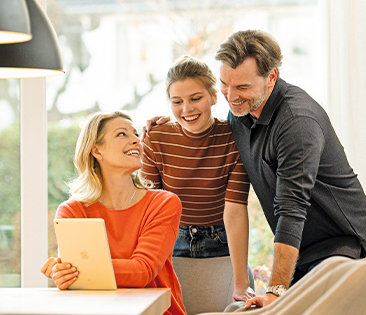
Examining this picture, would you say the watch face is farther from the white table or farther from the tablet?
the tablet

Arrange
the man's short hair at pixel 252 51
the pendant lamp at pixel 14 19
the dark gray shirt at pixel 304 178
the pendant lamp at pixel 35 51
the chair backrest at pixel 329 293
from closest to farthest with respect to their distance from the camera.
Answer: the chair backrest at pixel 329 293 → the pendant lamp at pixel 14 19 → the pendant lamp at pixel 35 51 → the dark gray shirt at pixel 304 178 → the man's short hair at pixel 252 51

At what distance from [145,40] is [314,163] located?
5.43ft

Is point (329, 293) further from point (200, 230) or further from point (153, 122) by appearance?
point (153, 122)

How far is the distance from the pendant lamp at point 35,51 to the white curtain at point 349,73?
1.59 m

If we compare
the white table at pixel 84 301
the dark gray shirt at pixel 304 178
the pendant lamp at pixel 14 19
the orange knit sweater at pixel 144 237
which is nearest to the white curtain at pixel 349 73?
the dark gray shirt at pixel 304 178

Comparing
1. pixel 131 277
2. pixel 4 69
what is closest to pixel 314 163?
pixel 131 277

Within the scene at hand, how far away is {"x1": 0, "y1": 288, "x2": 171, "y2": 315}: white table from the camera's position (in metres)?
1.39

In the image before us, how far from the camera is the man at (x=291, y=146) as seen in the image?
1.77 m

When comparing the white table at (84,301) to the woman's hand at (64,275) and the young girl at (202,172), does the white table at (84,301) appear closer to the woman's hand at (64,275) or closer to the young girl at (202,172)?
the woman's hand at (64,275)

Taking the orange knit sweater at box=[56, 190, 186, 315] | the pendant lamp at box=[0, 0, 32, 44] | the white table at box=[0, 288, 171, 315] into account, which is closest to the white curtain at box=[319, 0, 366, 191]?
the orange knit sweater at box=[56, 190, 186, 315]

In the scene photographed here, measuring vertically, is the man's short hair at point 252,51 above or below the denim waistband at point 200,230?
above

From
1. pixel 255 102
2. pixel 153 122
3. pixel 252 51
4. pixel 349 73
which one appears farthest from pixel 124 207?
pixel 349 73

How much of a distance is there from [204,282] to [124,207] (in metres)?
0.54

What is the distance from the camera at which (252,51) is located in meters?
1.90
